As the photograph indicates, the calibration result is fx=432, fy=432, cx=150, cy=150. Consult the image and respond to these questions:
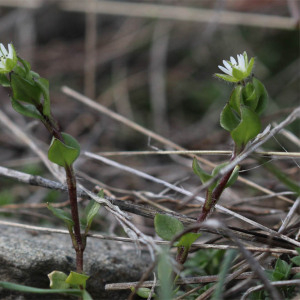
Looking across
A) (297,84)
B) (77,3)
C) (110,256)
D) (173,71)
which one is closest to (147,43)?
(173,71)

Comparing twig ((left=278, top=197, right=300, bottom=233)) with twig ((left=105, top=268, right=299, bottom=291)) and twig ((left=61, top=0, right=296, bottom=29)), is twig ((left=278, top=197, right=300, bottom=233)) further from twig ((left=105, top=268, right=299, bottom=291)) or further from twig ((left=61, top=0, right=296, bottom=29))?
twig ((left=61, top=0, right=296, bottom=29))

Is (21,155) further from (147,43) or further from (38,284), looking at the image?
(147,43)

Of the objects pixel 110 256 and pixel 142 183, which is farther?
pixel 142 183

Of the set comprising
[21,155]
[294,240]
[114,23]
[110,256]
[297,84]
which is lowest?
[294,240]

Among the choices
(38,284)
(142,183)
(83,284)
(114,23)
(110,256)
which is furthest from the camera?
(114,23)

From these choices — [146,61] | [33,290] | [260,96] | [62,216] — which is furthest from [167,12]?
[33,290]

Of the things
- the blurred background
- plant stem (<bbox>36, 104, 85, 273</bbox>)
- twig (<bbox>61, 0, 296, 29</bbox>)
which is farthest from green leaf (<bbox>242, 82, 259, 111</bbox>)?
twig (<bbox>61, 0, 296, 29</bbox>)

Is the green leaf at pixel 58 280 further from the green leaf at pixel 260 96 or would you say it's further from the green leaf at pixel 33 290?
the green leaf at pixel 260 96
